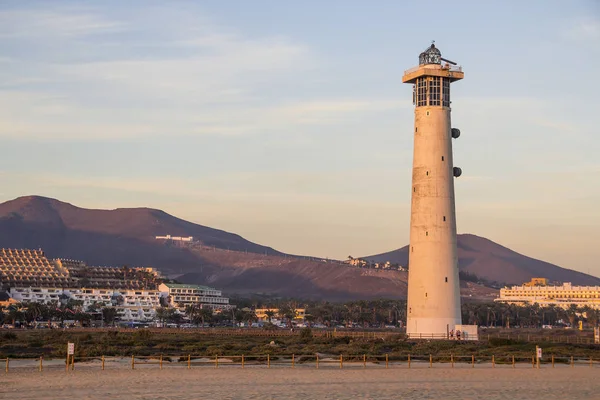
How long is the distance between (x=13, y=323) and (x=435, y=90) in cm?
11554

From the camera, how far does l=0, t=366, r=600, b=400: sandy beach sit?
42094mm

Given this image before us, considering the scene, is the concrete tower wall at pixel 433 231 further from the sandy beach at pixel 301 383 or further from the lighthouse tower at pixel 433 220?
the sandy beach at pixel 301 383

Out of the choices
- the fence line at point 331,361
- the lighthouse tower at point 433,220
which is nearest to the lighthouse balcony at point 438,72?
the lighthouse tower at point 433,220

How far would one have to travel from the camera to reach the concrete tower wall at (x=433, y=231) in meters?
72.8

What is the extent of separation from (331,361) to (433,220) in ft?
50.7

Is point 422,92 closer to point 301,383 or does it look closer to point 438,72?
point 438,72

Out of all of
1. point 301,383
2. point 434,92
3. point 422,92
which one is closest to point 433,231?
point 434,92

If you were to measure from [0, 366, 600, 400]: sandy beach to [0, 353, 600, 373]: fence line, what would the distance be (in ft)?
7.23

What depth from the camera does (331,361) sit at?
206ft

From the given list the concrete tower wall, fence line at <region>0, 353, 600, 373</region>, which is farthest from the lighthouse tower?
fence line at <region>0, 353, 600, 373</region>

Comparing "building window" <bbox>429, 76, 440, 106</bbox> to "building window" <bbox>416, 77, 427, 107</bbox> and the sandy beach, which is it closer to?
"building window" <bbox>416, 77, 427, 107</bbox>

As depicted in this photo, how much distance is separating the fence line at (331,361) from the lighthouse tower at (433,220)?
7.87m

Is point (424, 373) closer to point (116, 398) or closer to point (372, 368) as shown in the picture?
point (372, 368)

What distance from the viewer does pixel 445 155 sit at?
73.5 m
